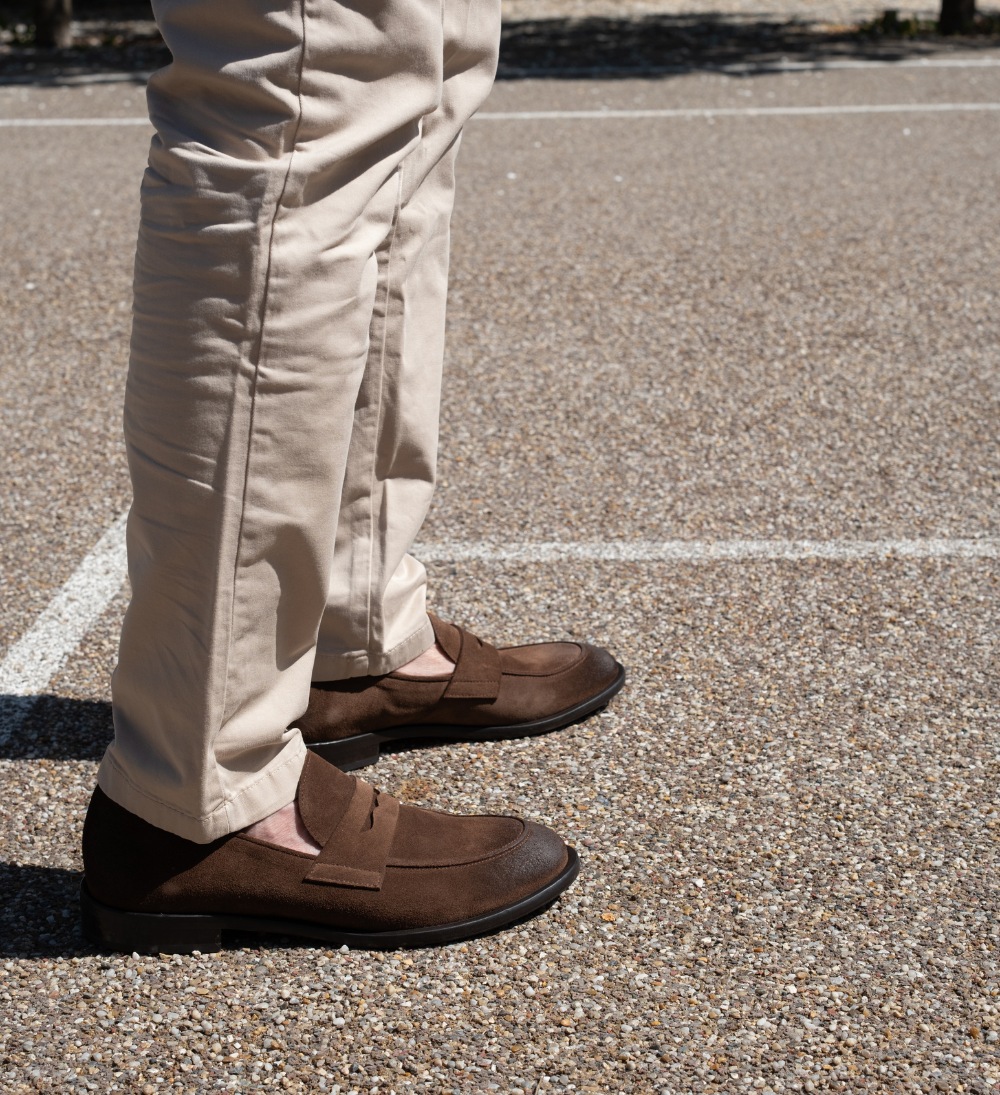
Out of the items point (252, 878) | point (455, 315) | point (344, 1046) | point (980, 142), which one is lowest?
point (344, 1046)

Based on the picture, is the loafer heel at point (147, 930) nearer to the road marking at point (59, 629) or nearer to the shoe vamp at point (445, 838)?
the shoe vamp at point (445, 838)

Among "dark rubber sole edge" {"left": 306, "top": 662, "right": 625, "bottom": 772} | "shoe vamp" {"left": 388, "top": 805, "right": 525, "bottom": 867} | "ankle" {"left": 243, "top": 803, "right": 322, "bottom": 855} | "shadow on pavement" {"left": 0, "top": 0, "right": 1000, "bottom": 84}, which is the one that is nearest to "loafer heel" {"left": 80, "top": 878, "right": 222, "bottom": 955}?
"ankle" {"left": 243, "top": 803, "right": 322, "bottom": 855}

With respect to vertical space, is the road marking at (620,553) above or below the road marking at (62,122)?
below

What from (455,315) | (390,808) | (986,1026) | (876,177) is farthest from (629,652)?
(876,177)

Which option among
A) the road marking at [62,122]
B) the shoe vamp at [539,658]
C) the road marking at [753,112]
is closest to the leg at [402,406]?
the shoe vamp at [539,658]

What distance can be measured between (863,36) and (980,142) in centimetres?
410

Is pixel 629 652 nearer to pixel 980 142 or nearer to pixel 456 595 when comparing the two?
A: pixel 456 595

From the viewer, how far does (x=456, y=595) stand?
2686mm

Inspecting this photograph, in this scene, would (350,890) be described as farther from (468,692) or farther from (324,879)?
(468,692)

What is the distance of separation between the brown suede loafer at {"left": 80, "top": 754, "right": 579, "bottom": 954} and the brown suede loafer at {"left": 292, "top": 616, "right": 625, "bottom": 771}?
0.29 m

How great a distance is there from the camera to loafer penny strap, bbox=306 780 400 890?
1.62 metres

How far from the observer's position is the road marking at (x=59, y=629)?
2307 millimetres

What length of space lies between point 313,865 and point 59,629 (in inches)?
46.2

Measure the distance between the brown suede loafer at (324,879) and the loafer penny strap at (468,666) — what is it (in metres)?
0.35
